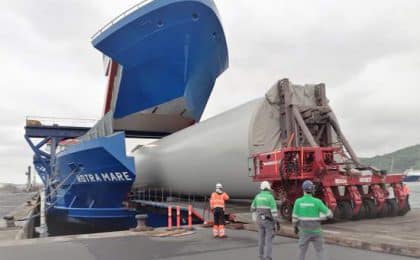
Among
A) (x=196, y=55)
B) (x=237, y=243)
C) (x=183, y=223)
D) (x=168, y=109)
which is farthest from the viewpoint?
(x=168, y=109)

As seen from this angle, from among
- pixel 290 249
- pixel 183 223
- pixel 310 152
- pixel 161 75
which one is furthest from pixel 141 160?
pixel 290 249

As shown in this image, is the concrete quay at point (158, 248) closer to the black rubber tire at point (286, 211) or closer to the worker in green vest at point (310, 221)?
the black rubber tire at point (286, 211)

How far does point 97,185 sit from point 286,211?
9676 millimetres

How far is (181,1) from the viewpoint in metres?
20.0

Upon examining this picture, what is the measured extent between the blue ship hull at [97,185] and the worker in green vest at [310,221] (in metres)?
11.4

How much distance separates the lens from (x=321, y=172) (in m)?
10.8

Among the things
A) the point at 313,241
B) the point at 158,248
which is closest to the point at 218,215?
the point at 158,248

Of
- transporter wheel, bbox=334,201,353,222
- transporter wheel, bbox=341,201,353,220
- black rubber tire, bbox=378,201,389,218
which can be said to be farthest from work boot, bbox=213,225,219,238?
black rubber tire, bbox=378,201,389,218

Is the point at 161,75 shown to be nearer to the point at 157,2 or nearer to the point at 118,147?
the point at 157,2

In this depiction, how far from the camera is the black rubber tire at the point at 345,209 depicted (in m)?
11.3

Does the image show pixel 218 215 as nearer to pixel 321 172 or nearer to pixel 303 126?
pixel 321 172

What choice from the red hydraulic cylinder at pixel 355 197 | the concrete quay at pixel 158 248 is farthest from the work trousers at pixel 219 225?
the red hydraulic cylinder at pixel 355 197

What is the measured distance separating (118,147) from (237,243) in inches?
345

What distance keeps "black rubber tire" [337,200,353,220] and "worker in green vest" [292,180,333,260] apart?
5.43 metres
